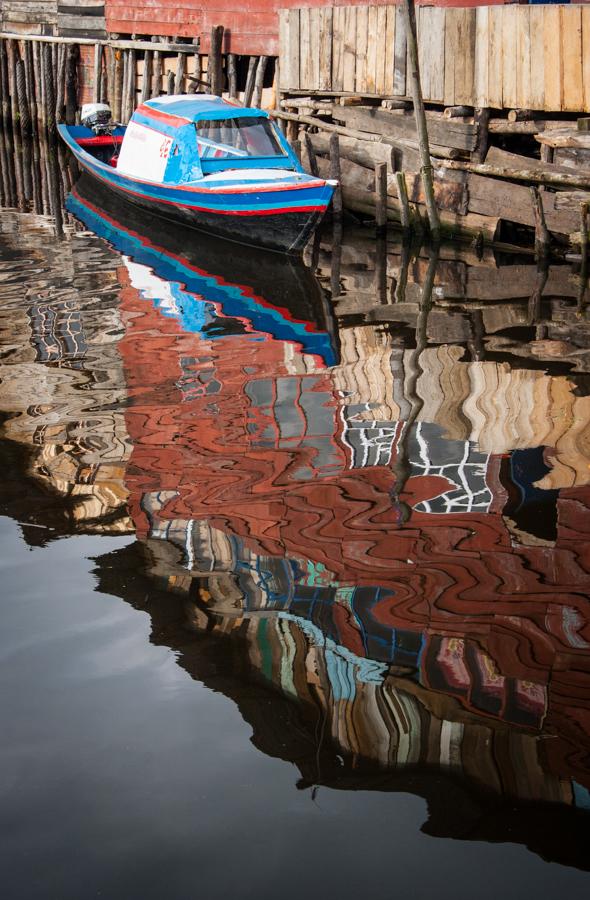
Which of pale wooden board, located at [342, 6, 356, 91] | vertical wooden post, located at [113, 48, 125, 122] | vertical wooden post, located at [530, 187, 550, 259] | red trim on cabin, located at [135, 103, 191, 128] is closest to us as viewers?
vertical wooden post, located at [530, 187, 550, 259]

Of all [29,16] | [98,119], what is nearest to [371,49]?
[98,119]

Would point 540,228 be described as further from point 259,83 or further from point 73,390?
point 259,83

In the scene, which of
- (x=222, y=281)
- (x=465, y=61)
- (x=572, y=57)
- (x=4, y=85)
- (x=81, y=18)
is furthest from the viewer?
(x=4, y=85)

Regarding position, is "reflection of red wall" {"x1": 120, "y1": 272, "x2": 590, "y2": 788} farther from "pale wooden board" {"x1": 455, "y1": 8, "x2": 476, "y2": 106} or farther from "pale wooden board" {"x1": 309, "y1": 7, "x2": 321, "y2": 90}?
"pale wooden board" {"x1": 309, "y1": 7, "x2": 321, "y2": 90}

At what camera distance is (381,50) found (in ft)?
52.3

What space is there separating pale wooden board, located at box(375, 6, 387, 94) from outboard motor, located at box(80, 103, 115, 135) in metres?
6.69

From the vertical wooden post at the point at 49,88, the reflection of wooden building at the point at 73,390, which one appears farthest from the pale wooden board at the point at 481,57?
the vertical wooden post at the point at 49,88

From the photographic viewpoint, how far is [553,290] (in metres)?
12.2

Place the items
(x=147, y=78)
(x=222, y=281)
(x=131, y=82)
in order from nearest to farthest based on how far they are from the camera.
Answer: (x=222, y=281) < (x=147, y=78) < (x=131, y=82)

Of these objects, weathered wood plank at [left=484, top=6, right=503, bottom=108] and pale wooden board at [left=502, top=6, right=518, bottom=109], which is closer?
pale wooden board at [left=502, top=6, right=518, bottom=109]

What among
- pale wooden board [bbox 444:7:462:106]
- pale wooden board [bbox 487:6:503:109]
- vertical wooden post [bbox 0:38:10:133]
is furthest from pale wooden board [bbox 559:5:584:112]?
vertical wooden post [bbox 0:38:10:133]

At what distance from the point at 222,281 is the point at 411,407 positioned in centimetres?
561

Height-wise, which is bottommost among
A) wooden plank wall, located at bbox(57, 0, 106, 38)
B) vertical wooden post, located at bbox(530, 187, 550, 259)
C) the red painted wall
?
vertical wooden post, located at bbox(530, 187, 550, 259)

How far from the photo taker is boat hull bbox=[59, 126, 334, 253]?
13.8 metres
